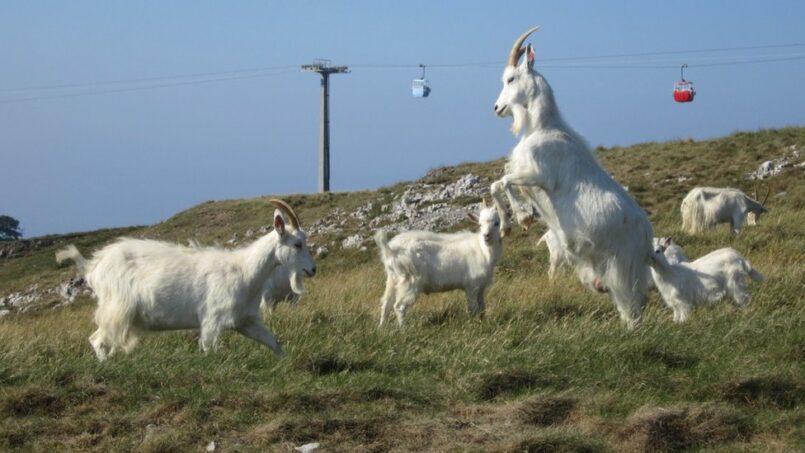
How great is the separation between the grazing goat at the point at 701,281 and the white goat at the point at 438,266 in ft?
6.02

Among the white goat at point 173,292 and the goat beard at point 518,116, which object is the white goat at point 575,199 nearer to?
the goat beard at point 518,116

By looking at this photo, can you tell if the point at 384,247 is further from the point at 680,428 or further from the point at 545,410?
the point at 680,428

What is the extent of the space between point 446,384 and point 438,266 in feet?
15.1

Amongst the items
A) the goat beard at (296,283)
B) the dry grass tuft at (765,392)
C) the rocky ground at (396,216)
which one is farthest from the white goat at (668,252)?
the rocky ground at (396,216)

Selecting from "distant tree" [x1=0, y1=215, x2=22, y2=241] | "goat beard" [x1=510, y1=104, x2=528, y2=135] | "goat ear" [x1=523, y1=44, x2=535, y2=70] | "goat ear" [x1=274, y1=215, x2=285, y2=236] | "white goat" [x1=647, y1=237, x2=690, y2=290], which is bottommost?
"distant tree" [x1=0, y1=215, x2=22, y2=241]

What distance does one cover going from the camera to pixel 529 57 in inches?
413

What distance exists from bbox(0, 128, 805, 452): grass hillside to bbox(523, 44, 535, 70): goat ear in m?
2.47

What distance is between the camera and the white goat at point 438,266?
39.3 feet

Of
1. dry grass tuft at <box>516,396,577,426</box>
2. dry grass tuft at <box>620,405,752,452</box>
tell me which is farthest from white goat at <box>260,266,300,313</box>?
dry grass tuft at <box>620,405,752,452</box>

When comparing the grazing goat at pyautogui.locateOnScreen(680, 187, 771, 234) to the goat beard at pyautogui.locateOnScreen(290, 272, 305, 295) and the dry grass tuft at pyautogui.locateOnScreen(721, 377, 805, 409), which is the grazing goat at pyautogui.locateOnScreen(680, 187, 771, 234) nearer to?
the goat beard at pyautogui.locateOnScreen(290, 272, 305, 295)

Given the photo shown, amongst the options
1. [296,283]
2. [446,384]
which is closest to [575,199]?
[296,283]

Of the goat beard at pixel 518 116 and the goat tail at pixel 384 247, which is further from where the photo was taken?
the goat tail at pixel 384 247

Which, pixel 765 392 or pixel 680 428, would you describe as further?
pixel 765 392

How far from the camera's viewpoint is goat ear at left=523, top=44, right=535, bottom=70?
10.5 m
